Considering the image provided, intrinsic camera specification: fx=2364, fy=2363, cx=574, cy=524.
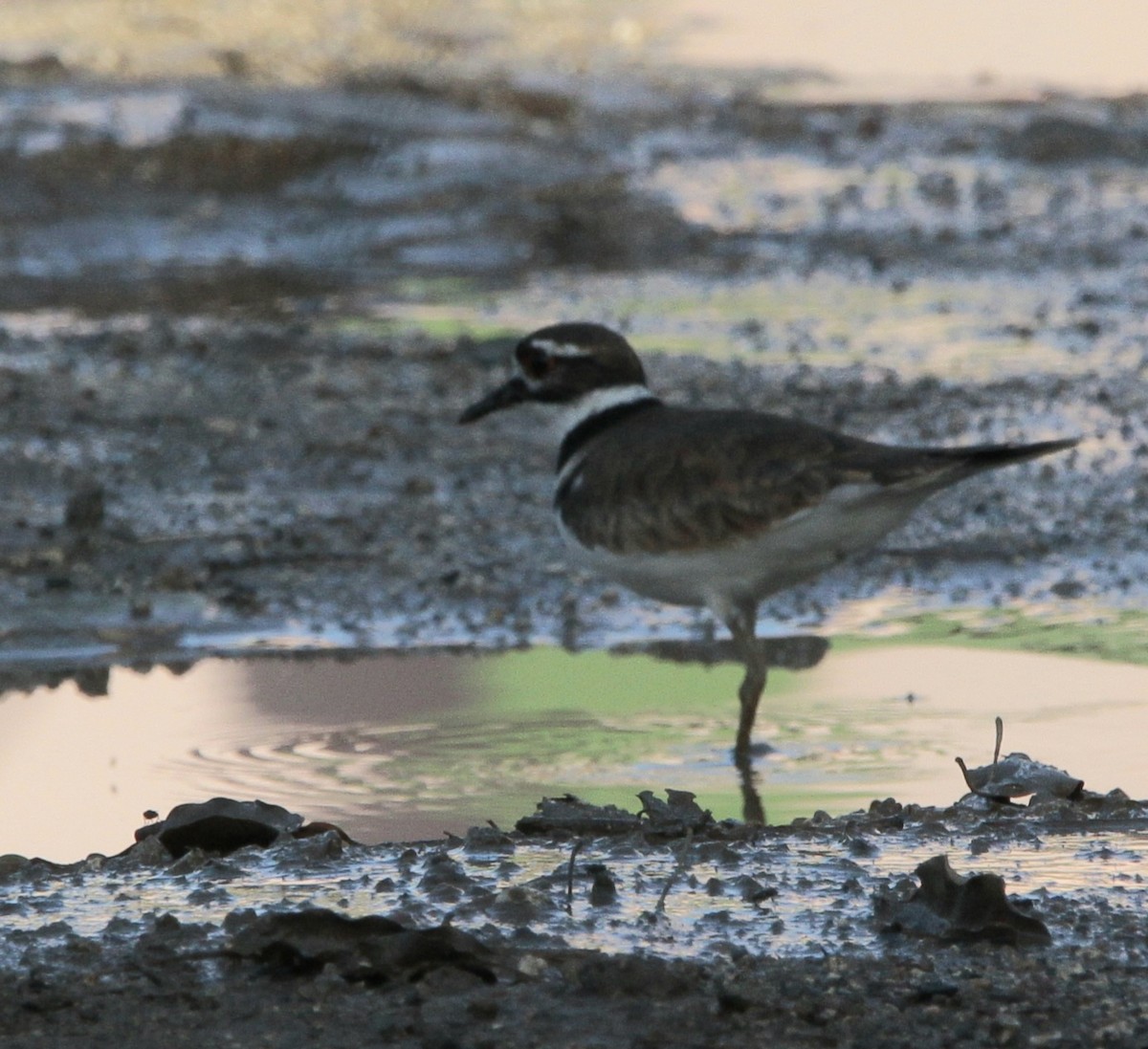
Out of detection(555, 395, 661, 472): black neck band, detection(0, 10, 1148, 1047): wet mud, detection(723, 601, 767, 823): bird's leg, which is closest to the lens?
detection(0, 10, 1148, 1047): wet mud

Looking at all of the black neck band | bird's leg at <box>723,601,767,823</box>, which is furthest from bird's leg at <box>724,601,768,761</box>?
the black neck band

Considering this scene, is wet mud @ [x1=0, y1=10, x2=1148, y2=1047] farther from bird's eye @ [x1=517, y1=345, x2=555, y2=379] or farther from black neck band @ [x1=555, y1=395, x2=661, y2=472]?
bird's eye @ [x1=517, y1=345, x2=555, y2=379]

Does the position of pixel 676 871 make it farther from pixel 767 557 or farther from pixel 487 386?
pixel 487 386

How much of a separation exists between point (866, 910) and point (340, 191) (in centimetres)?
1018

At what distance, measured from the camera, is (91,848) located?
485 cm

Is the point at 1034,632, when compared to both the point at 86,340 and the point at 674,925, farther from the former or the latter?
the point at 86,340

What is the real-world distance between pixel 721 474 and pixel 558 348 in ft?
2.72

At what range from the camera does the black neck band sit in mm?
6121

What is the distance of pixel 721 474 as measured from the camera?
18.2 feet

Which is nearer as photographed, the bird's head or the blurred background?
the blurred background

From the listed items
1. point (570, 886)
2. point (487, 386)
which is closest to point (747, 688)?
point (570, 886)

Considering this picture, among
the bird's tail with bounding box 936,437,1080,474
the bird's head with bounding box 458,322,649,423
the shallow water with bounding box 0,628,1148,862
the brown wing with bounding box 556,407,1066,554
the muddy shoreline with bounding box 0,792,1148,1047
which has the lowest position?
the shallow water with bounding box 0,628,1148,862

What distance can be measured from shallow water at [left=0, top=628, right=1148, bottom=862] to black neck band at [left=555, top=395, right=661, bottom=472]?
584 millimetres

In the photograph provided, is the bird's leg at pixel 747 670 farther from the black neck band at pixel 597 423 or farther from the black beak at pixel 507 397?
the black beak at pixel 507 397
